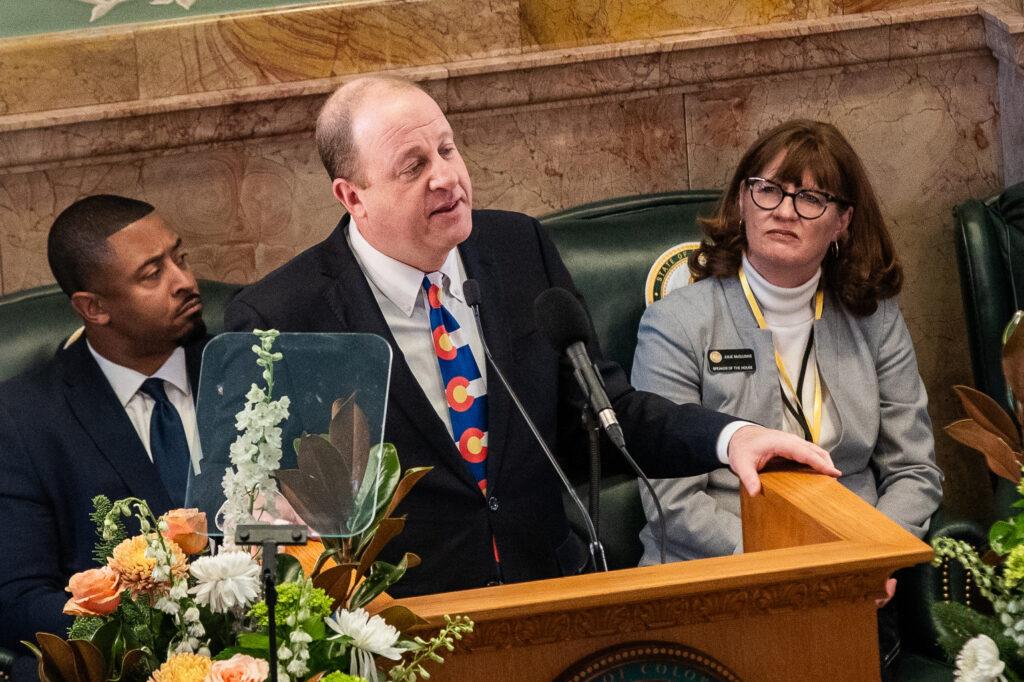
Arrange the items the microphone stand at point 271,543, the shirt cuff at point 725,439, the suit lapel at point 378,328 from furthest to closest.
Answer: the suit lapel at point 378,328 → the shirt cuff at point 725,439 → the microphone stand at point 271,543

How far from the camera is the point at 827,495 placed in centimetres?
238

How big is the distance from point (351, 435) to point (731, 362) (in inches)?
75.6

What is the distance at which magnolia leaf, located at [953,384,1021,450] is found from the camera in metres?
2.29

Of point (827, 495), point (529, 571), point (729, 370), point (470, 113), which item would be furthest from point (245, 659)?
point (470, 113)

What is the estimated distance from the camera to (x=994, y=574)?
2070 millimetres

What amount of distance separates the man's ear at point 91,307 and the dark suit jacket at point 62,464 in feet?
0.28

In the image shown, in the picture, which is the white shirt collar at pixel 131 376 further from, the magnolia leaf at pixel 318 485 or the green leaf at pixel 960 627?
the green leaf at pixel 960 627

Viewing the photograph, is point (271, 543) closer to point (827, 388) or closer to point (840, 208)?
point (827, 388)

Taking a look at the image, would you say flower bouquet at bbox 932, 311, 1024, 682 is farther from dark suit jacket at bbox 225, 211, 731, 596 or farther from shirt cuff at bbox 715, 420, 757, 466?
dark suit jacket at bbox 225, 211, 731, 596

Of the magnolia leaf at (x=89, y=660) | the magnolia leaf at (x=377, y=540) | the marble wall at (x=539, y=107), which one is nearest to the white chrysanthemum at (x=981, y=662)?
the magnolia leaf at (x=377, y=540)

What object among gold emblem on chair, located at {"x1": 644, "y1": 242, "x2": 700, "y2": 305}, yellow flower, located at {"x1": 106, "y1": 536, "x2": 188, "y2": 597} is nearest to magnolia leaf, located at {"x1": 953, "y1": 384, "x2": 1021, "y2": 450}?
yellow flower, located at {"x1": 106, "y1": 536, "x2": 188, "y2": 597}

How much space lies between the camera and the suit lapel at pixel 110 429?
3.34 meters

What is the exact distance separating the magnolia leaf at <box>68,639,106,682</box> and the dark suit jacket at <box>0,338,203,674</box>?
1.41 meters

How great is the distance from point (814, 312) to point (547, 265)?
89cm
